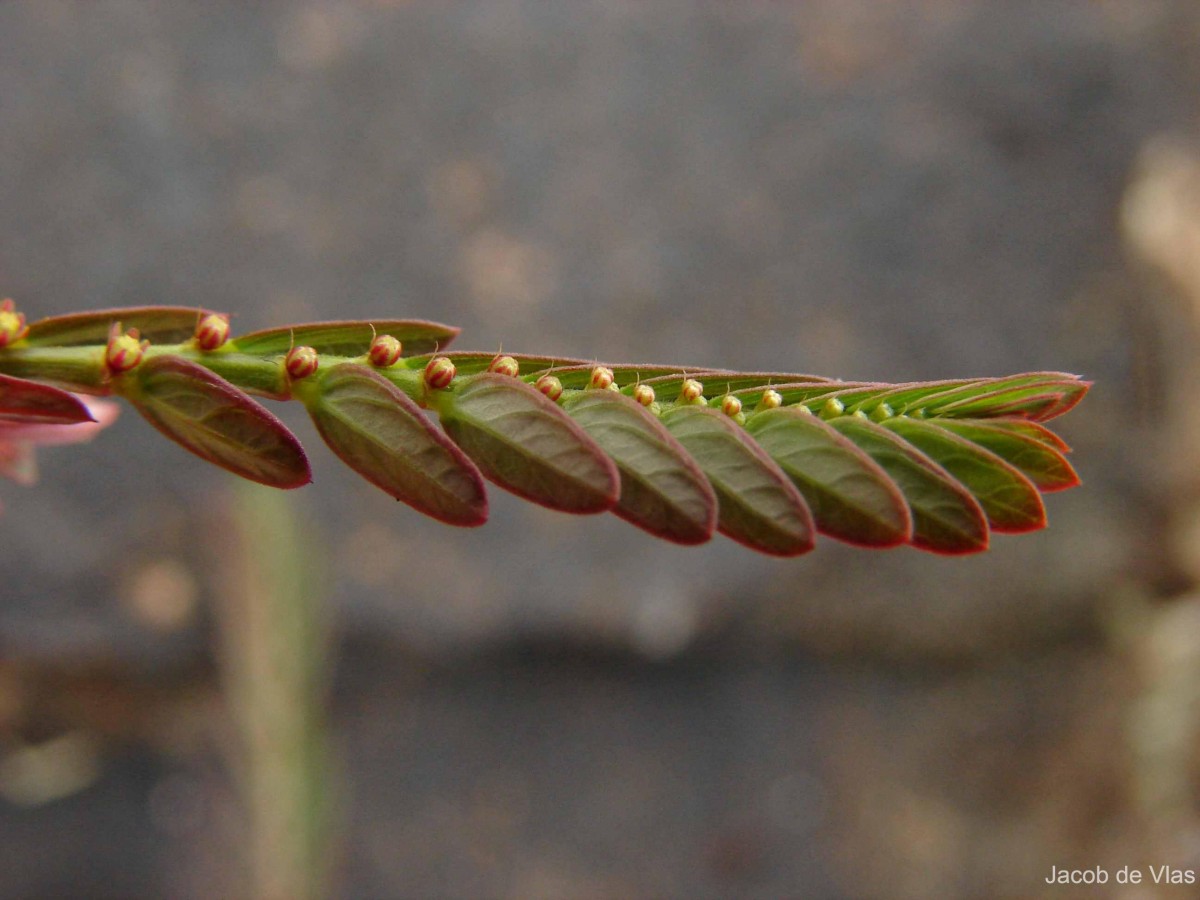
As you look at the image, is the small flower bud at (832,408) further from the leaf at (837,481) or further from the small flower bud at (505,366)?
the small flower bud at (505,366)

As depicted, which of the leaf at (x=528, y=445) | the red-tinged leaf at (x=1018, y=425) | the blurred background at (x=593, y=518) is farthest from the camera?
the blurred background at (x=593, y=518)

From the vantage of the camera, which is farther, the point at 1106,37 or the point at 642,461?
the point at 1106,37

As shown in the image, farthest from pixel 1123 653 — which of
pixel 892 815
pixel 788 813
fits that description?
pixel 788 813

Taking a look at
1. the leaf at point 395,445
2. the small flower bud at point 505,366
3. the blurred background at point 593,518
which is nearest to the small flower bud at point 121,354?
the leaf at point 395,445

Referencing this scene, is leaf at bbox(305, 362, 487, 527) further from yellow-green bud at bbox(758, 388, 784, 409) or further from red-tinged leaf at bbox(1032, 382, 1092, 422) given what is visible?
red-tinged leaf at bbox(1032, 382, 1092, 422)

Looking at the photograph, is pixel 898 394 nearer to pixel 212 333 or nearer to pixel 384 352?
pixel 384 352

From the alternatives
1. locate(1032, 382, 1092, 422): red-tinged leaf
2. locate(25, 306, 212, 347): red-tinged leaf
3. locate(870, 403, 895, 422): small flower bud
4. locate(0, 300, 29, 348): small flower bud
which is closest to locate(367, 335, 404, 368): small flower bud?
locate(25, 306, 212, 347): red-tinged leaf

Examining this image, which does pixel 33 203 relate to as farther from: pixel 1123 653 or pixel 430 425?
pixel 1123 653
